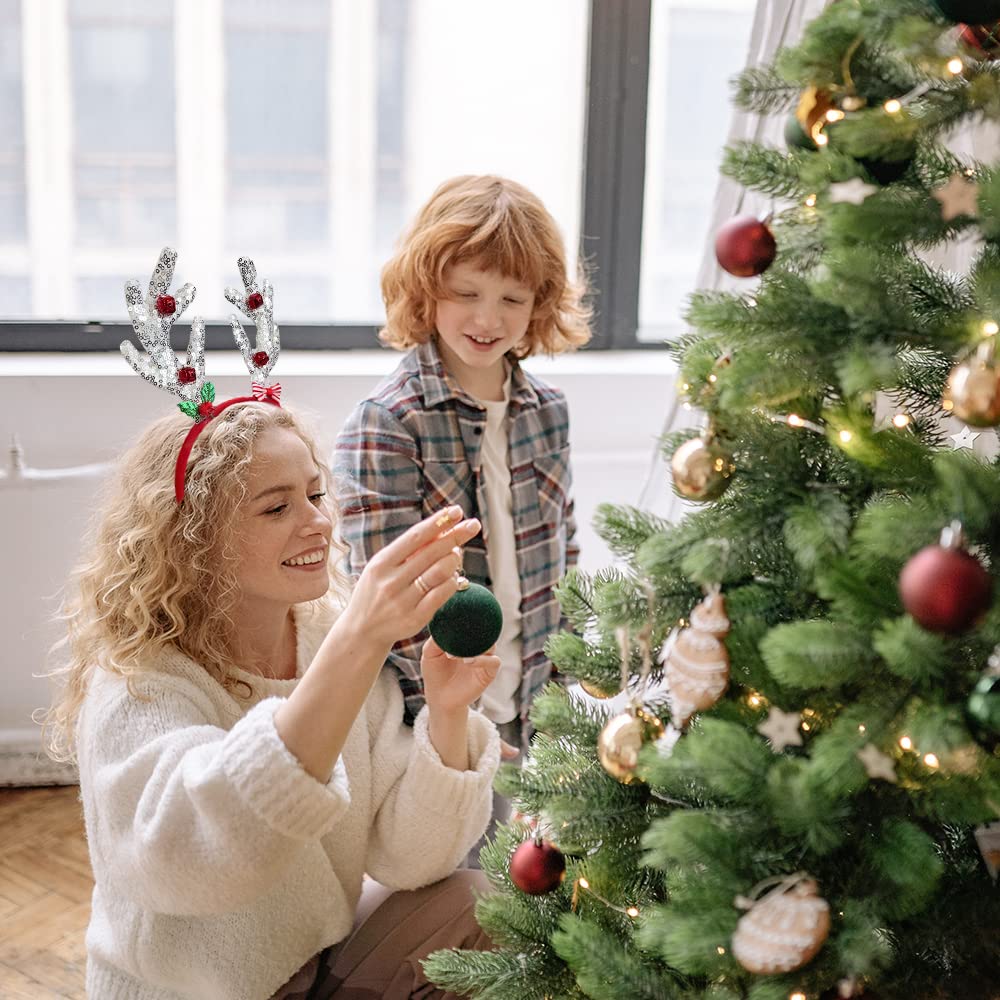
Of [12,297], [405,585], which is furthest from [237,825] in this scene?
[12,297]

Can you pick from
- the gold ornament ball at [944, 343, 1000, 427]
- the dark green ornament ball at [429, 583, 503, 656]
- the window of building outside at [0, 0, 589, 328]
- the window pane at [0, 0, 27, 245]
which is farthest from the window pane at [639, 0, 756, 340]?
the gold ornament ball at [944, 343, 1000, 427]

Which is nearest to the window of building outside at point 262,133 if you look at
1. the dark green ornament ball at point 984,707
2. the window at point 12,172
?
the window at point 12,172

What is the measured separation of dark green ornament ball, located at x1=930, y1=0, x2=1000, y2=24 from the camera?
768mm

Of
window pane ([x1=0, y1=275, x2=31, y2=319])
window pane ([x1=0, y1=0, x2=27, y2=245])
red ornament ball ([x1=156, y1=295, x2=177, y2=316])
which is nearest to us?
red ornament ball ([x1=156, y1=295, x2=177, y2=316])

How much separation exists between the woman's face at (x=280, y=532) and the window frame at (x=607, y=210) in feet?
4.84

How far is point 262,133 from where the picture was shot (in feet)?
9.16

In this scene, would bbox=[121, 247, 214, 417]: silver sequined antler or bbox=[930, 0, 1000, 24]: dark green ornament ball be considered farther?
bbox=[121, 247, 214, 417]: silver sequined antler

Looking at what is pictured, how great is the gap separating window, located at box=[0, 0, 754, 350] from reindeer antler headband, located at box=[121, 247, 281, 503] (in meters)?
1.31

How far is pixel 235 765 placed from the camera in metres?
1.07

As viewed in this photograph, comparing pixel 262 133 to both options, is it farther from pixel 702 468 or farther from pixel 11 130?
pixel 702 468

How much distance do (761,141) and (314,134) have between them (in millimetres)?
1202

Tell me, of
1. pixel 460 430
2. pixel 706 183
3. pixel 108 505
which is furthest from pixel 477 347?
pixel 706 183

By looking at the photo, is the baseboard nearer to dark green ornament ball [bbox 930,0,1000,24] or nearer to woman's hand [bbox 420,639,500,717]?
woman's hand [bbox 420,639,500,717]

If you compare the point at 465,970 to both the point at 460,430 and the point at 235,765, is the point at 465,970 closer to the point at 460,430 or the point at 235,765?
the point at 235,765
